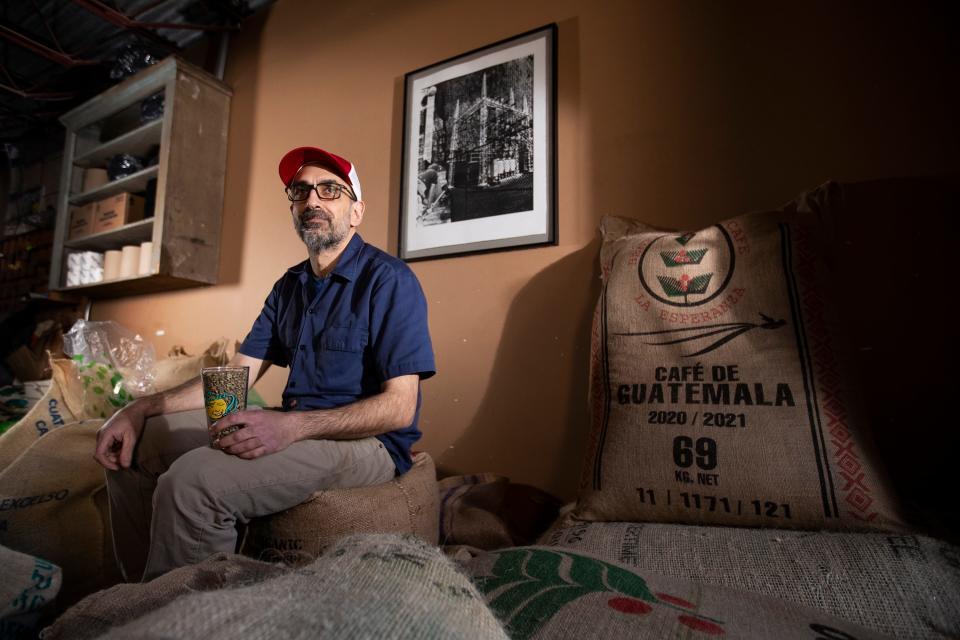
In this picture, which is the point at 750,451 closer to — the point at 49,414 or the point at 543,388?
the point at 543,388

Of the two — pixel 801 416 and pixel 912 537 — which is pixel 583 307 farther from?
pixel 912 537

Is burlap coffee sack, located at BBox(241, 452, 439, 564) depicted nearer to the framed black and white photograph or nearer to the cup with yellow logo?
the cup with yellow logo

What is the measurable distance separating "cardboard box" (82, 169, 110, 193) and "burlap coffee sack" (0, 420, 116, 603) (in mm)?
2321

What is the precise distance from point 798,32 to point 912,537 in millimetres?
1350

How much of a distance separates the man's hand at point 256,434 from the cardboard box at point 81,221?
263 centimetres

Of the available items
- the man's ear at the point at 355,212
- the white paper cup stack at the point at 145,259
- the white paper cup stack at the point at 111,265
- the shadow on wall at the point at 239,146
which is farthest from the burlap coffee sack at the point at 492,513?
the white paper cup stack at the point at 111,265

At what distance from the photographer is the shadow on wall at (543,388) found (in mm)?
1528

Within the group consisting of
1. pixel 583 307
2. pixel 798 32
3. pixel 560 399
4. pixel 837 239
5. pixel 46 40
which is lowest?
pixel 560 399

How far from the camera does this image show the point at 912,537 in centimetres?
72

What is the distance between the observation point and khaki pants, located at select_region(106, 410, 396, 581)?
34.7 inches

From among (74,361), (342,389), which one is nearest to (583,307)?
(342,389)

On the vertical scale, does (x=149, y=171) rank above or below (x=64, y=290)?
above

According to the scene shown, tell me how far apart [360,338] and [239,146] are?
1.98 metres

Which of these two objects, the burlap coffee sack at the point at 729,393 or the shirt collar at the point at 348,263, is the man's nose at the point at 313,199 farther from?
the burlap coffee sack at the point at 729,393
